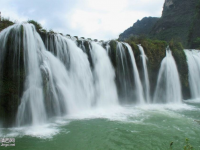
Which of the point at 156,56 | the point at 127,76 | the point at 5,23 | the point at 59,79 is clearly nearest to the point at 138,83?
the point at 127,76

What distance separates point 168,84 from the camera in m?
13.8

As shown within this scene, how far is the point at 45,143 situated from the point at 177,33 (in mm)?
57621

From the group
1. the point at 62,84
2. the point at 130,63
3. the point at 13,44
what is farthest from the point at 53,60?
→ the point at 130,63

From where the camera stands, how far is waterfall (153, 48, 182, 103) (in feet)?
43.9

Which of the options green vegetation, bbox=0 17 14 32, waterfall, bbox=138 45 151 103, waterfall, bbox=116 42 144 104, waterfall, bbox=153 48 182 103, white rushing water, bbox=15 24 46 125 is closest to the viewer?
white rushing water, bbox=15 24 46 125

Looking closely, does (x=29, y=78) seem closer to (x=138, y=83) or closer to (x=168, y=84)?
(x=138, y=83)

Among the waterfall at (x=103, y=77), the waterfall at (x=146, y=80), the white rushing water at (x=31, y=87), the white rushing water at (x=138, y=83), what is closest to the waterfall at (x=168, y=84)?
the waterfall at (x=146, y=80)

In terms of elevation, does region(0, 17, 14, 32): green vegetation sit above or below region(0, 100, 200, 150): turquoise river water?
above

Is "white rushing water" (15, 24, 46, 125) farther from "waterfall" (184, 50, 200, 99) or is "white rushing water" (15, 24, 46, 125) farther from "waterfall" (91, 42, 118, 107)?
"waterfall" (184, 50, 200, 99)

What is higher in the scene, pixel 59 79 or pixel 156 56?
pixel 156 56

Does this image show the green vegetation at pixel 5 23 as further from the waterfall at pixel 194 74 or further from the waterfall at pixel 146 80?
the waterfall at pixel 194 74

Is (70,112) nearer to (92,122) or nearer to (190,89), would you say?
(92,122)

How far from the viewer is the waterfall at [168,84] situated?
43.9 feet

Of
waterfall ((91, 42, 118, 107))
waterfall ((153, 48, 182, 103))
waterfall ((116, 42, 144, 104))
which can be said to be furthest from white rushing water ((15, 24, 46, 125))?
waterfall ((153, 48, 182, 103))
